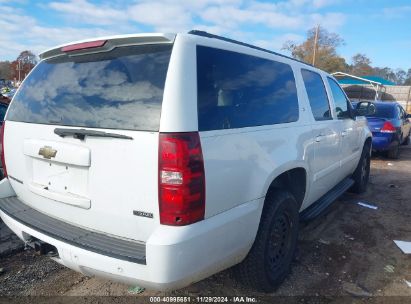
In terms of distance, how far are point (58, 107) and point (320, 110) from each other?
281 cm

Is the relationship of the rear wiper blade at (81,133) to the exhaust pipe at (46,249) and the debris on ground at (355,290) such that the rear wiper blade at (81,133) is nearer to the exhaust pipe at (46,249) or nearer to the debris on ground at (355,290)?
the exhaust pipe at (46,249)

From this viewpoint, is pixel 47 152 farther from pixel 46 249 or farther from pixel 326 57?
pixel 326 57

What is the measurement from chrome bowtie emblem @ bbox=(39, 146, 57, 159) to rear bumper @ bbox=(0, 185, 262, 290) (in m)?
0.53

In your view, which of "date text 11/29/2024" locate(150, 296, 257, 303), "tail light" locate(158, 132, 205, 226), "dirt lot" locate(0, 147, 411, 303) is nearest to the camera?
"tail light" locate(158, 132, 205, 226)

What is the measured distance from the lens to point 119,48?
7.75 feet

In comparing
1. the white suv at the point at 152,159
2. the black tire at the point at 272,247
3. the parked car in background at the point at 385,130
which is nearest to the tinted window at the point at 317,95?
the white suv at the point at 152,159

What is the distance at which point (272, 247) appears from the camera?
10.1 feet

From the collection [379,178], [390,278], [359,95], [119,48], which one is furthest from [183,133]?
[359,95]

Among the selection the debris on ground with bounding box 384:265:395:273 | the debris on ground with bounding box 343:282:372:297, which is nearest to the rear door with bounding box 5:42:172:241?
the debris on ground with bounding box 343:282:372:297

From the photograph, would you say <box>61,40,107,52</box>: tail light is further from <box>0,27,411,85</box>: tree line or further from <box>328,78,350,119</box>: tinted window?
<box>0,27,411,85</box>: tree line

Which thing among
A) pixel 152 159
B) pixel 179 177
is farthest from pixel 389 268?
pixel 152 159

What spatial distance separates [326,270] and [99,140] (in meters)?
2.63

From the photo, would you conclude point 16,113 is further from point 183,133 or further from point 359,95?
point 359,95

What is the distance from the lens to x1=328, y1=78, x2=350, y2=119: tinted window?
470 cm
